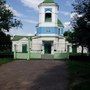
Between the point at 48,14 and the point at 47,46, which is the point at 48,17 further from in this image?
the point at 47,46

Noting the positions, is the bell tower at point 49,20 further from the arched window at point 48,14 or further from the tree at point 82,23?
the tree at point 82,23

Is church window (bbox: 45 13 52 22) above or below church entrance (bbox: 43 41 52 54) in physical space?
above

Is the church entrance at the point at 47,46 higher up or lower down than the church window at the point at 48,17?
lower down

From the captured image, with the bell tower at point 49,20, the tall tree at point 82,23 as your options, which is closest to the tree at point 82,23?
the tall tree at point 82,23

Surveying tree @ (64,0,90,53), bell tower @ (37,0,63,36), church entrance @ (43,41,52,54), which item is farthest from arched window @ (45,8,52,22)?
tree @ (64,0,90,53)

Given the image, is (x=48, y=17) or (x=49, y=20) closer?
(x=49, y=20)

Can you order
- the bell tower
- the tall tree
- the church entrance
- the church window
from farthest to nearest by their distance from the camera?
the church window → the church entrance → the bell tower → the tall tree

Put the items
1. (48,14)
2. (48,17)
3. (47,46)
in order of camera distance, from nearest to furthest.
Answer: (47,46) < (48,14) < (48,17)

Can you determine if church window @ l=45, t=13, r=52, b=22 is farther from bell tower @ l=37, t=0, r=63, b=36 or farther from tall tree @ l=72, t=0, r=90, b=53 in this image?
tall tree @ l=72, t=0, r=90, b=53

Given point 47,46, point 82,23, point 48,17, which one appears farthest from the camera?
point 48,17

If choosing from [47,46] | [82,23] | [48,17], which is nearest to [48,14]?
[48,17]

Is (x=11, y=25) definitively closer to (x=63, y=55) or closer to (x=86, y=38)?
(x=63, y=55)

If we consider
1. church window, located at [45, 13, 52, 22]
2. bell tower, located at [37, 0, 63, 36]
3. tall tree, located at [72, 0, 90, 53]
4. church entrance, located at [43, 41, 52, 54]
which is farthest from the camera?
church window, located at [45, 13, 52, 22]

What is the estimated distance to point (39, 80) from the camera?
18641 millimetres
